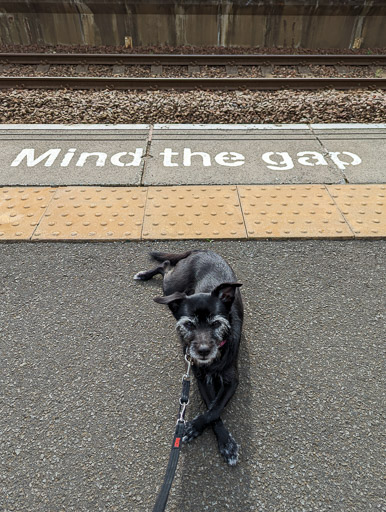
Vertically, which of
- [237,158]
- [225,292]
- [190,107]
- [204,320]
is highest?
[225,292]

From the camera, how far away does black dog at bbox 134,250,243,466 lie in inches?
97.5

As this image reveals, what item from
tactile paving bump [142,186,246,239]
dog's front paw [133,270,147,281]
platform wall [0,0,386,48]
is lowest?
dog's front paw [133,270,147,281]

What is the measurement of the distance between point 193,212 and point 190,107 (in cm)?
390

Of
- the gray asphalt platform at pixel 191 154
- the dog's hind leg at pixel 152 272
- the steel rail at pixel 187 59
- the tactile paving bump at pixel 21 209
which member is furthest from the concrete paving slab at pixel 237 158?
the steel rail at pixel 187 59

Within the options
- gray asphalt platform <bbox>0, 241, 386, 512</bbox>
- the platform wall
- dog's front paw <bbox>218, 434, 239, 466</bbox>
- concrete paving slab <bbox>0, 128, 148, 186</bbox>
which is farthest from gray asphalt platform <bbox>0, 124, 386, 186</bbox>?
the platform wall

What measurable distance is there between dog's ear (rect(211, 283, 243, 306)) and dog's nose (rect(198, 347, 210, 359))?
37 cm

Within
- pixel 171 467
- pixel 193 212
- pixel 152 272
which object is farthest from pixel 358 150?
pixel 171 467

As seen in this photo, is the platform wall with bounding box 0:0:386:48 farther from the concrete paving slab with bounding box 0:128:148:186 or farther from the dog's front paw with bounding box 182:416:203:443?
the dog's front paw with bounding box 182:416:203:443

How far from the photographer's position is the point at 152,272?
4.00 metres

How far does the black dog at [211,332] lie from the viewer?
2.48m

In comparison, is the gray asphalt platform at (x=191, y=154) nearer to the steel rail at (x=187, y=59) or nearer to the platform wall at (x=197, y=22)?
the steel rail at (x=187, y=59)

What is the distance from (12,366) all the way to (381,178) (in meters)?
5.63

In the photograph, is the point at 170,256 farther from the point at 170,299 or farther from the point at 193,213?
the point at 170,299

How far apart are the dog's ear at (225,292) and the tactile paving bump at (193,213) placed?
6.69 feet
